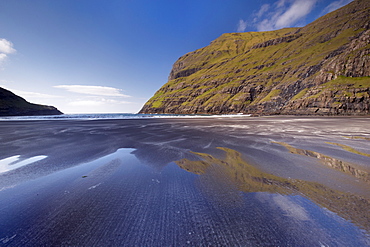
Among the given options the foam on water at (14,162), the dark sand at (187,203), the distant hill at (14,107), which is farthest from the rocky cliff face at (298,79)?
the distant hill at (14,107)

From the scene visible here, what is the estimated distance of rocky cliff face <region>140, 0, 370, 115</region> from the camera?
51531 mm

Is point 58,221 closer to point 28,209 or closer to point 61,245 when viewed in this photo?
point 61,245

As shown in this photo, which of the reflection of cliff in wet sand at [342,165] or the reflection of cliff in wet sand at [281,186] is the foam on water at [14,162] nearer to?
the reflection of cliff in wet sand at [281,186]

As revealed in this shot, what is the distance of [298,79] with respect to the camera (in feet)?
234

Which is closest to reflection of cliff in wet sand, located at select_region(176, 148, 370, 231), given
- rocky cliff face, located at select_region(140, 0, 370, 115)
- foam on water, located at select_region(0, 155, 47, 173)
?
foam on water, located at select_region(0, 155, 47, 173)

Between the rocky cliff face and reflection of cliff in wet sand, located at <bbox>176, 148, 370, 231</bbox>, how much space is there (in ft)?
210

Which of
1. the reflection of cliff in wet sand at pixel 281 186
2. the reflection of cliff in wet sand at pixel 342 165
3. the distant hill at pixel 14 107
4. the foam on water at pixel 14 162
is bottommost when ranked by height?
the reflection of cliff in wet sand at pixel 342 165

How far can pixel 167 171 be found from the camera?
14.1 ft

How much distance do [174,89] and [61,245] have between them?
163466 millimetres

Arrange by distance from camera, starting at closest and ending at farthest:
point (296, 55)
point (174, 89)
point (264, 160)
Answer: point (264, 160) → point (296, 55) → point (174, 89)

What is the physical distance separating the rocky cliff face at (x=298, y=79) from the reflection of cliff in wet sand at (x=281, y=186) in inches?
2516

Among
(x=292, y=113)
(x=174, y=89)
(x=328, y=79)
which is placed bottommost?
(x=292, y=113)

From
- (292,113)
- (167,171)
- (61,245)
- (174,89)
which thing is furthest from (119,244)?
(174,89)

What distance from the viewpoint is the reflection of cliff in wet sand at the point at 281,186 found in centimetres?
233
